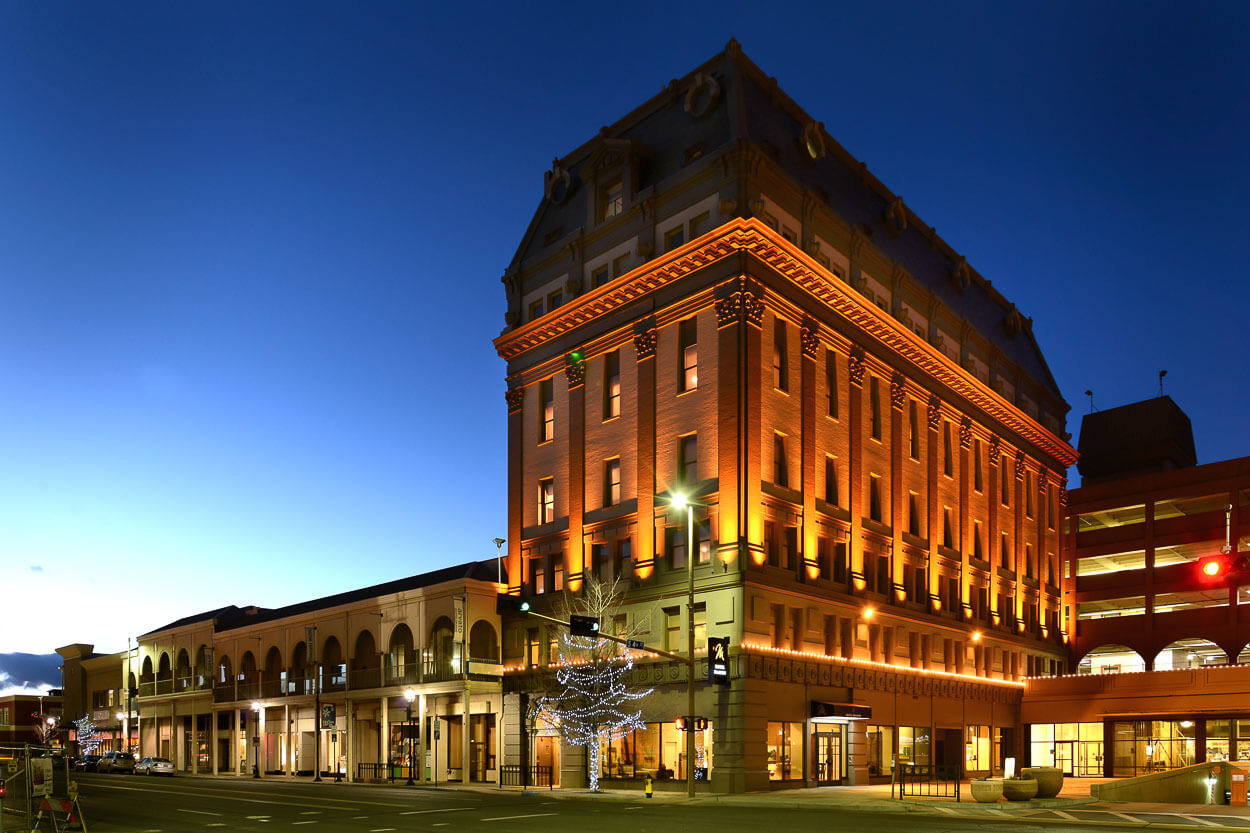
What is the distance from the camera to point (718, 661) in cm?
4353

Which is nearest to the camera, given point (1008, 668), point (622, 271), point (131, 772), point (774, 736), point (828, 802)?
point (828, 802)

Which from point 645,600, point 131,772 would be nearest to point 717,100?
point 645,600

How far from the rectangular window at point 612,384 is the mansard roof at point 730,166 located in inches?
284

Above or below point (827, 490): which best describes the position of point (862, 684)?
below

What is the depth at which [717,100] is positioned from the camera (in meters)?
54.8

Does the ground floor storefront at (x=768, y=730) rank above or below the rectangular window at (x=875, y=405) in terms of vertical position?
below

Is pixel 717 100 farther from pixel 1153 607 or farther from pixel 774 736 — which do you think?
pixel 1153 607

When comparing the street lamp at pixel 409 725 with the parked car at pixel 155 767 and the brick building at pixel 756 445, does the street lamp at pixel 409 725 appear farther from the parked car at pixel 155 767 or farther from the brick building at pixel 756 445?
the parked car at pixel 155 767

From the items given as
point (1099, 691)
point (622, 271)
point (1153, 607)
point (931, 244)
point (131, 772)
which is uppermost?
point (931, 244)

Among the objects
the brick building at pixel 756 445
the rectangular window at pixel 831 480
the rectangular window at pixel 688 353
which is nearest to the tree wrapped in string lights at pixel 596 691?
the brick building at pixel 756 445

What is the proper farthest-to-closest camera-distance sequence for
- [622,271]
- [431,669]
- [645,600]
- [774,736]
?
[431,669]
[622,271]
[645,600]
[774,736]

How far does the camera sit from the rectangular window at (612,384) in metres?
56.3

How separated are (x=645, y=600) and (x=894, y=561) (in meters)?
15.3

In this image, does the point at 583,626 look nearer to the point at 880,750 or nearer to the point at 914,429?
the point at 880,750
